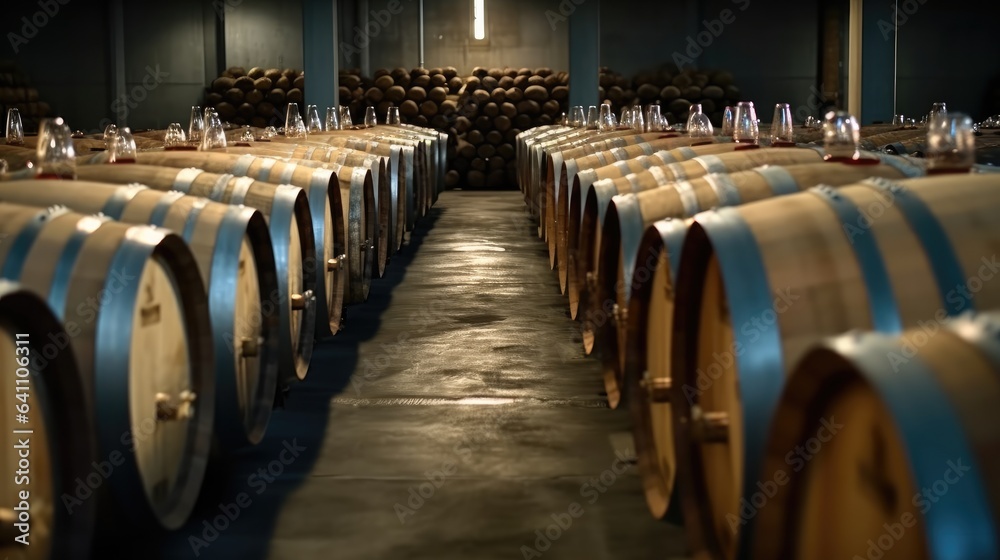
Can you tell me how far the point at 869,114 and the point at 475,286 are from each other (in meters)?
9.40

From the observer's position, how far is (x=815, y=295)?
7.17 feet

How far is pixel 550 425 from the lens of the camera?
4273mm

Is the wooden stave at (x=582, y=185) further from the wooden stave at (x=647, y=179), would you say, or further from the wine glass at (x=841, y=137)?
the wine glass at (x=841, y=137)

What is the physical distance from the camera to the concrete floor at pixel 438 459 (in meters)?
3.08

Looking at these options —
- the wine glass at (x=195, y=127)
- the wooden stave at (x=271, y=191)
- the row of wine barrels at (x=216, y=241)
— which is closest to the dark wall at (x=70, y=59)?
the wine glass at (x=195, y=127)

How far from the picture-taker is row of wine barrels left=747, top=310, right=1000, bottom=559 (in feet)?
3.95

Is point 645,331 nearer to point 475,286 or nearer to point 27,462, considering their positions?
point 27,462

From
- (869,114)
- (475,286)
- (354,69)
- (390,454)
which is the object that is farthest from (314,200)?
(354,69)

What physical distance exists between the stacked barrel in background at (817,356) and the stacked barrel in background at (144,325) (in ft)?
3.94

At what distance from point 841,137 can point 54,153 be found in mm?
2488

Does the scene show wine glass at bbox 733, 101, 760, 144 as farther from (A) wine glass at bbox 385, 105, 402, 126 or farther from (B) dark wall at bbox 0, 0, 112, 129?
(B) dark wall at bbox 0, 0, 112, 129

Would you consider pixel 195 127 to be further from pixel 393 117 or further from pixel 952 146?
pixel 393 117

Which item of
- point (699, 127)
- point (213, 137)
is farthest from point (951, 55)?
point (213, 137)

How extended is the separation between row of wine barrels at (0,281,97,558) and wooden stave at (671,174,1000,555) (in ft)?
4.11
